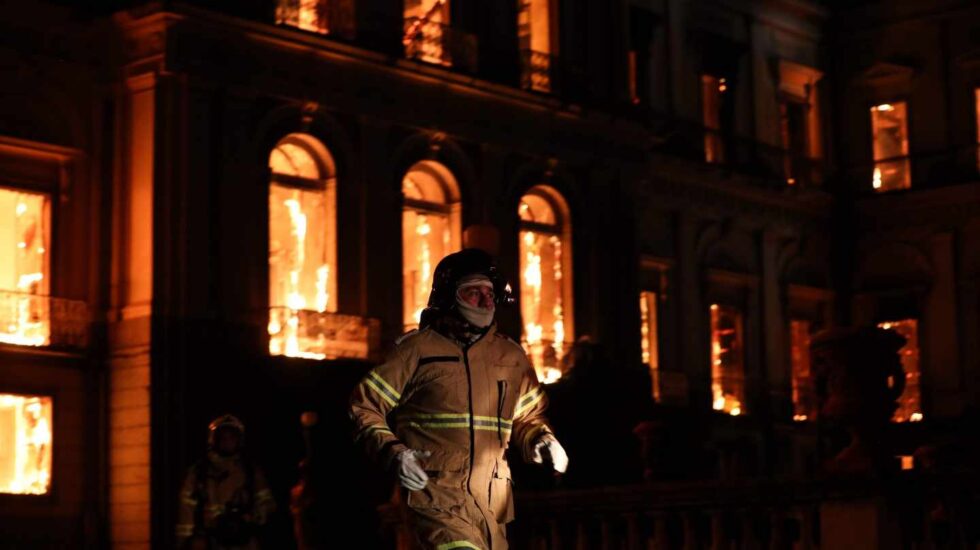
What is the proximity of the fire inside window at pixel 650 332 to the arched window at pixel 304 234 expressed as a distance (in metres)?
9.08

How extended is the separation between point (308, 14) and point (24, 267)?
5.49 metres

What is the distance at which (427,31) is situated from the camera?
31.6m

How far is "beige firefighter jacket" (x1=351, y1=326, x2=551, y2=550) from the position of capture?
33.8 ft

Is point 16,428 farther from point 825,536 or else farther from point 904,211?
point 904,211

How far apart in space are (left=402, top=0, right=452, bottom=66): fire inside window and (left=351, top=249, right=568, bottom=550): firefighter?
2077 cm

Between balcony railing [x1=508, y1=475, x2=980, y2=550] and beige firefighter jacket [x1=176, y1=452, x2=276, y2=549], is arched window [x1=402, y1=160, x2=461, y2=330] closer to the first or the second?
beige firefighter jacket [x1=176, y1=452, x2=276, y2=549]

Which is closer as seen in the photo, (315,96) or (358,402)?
(358,402)

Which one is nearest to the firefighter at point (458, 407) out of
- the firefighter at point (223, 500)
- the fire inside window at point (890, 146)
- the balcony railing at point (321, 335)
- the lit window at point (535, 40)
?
the firefighter at point (223, 500)

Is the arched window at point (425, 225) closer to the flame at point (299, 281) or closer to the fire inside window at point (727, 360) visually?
the flame at point (299, 281)

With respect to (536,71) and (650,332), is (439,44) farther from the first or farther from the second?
(650,332)

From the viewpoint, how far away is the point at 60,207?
28.3m

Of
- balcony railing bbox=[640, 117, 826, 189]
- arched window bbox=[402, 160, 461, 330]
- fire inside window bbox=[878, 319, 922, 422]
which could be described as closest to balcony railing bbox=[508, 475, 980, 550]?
arched window bbox=[402, 160, 461, 330]

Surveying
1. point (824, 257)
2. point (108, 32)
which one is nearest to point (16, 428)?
point (108, 32)

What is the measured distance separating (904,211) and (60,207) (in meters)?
19.7
